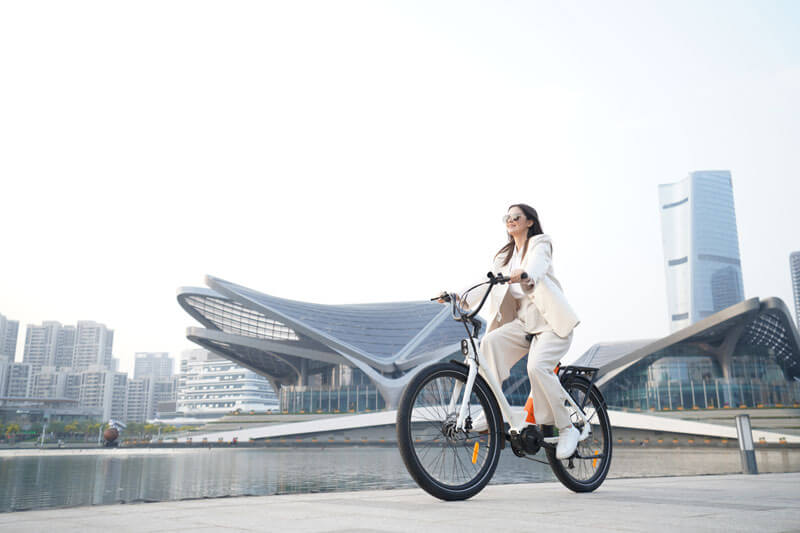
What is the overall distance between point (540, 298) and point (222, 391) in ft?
391

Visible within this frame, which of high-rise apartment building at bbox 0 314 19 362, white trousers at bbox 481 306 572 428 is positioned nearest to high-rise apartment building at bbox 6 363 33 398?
high-rise apartment building at bbox 0 314 19 362

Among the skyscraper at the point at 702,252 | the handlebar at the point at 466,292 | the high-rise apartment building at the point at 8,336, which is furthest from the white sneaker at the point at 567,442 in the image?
the skyscraper at the point at 702,252

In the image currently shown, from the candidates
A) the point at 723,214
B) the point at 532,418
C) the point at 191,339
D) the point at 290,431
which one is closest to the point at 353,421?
the point at 290,431

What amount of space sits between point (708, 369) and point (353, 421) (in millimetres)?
25792

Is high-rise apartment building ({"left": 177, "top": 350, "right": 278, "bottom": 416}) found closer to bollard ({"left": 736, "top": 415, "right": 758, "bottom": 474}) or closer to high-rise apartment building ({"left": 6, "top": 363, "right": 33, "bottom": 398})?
high-rise apartment building ({"left": 6, "top": 363, "right": 33, "bottom": 398})

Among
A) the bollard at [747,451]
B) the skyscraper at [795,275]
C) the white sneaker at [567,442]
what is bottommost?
the bollard at [747,451]

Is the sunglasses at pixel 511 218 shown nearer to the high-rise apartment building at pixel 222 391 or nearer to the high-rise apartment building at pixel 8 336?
the high-rise apartment building at pixel 222 391

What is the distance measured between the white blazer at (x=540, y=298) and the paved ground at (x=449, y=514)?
3.64ft

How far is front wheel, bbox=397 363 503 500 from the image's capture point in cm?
340

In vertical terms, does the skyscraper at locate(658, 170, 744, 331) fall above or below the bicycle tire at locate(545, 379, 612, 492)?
above

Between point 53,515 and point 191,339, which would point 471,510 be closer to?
point 53,515

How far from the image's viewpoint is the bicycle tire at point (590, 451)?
4031 mm

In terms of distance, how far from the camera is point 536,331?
4.00 metres

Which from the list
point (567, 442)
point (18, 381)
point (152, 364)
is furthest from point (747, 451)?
point (152, 364)
